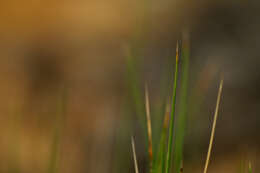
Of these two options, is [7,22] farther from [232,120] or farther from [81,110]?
[232,120]

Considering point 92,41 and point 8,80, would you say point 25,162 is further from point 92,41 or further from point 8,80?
point 92,41

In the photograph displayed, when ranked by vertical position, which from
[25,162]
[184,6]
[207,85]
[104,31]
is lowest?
[25,162]

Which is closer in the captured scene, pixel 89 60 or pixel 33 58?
pixel 89 60

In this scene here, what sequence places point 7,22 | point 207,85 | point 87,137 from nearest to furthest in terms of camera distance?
point 207,85
point 87,137
point 7,22

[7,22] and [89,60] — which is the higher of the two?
[7,22]

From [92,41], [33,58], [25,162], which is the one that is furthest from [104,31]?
[25,162]

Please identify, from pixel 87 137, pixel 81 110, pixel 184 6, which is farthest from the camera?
pixel 184 6
